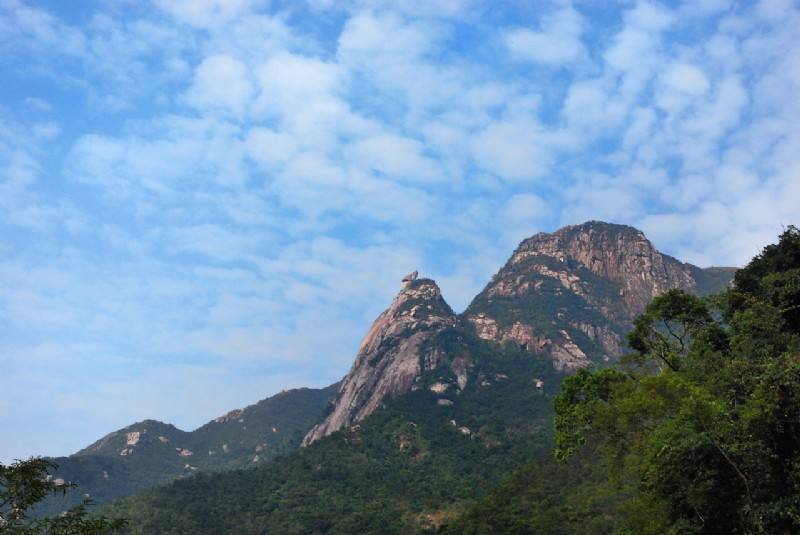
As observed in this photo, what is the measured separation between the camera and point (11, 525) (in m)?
16.2

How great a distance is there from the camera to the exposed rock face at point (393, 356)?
6575 inches

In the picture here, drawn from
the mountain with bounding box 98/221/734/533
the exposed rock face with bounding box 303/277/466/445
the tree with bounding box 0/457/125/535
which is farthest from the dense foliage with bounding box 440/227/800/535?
the exposed rock face with bounding box 303/277/466/445

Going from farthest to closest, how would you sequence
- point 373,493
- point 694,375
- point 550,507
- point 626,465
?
point 373,493 < point 550,507 < point 694,375 < point 626,465

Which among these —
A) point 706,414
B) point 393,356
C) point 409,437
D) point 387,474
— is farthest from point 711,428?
point 393,356

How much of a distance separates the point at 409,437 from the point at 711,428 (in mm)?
116013

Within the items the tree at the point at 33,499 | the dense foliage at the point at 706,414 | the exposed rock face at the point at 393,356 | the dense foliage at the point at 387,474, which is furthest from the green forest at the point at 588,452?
the exposed rock face at the point at 393,356

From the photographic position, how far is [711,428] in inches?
914

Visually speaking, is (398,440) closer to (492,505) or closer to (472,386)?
(472,386)

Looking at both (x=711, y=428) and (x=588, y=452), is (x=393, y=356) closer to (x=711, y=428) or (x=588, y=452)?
(x=588, y=452)

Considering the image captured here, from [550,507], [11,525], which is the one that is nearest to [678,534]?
[11,525]

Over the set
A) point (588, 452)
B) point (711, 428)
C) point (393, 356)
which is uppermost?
point (393, 356)

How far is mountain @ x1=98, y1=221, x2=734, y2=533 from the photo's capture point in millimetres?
106188

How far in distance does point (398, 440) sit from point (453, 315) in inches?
2534

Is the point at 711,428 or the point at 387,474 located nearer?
the point at 711,428
